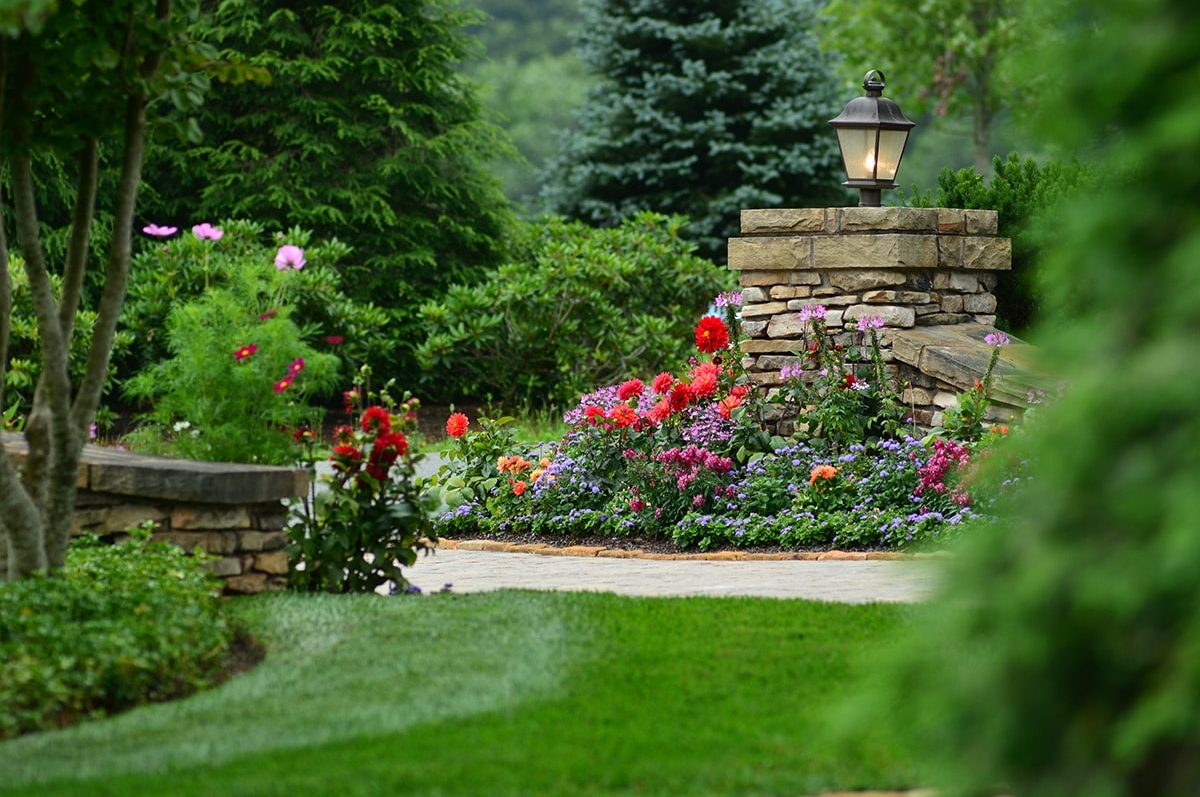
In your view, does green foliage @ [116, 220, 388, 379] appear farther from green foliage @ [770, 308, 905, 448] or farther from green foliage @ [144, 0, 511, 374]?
green foliage @ [770, 308, 905, 448]

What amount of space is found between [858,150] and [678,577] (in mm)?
3826

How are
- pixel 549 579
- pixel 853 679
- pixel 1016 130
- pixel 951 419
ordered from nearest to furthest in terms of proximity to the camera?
pixel 1016 130 < pixel 853 679 < pixel 549 579 < pixel 951 419

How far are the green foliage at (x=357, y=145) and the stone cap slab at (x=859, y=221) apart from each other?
628 cm

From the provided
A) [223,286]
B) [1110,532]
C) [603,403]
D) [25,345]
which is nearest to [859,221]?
[603,403]

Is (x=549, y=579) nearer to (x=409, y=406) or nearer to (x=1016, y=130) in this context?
(x=409, y=406)

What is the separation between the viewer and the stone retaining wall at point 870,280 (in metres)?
8.85

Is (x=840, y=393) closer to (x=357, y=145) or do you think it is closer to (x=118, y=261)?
(x=118, y=261)

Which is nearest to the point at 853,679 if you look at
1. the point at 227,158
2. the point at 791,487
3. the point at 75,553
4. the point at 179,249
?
the point at 75,553

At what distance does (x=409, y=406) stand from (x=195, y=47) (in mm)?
1651

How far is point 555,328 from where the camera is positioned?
45.5 ft

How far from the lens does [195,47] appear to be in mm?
5613

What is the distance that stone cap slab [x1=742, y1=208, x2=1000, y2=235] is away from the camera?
9.02m

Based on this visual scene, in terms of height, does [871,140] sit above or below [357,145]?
below

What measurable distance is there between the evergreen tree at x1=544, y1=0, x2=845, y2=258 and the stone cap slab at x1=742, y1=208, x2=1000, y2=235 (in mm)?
8959
